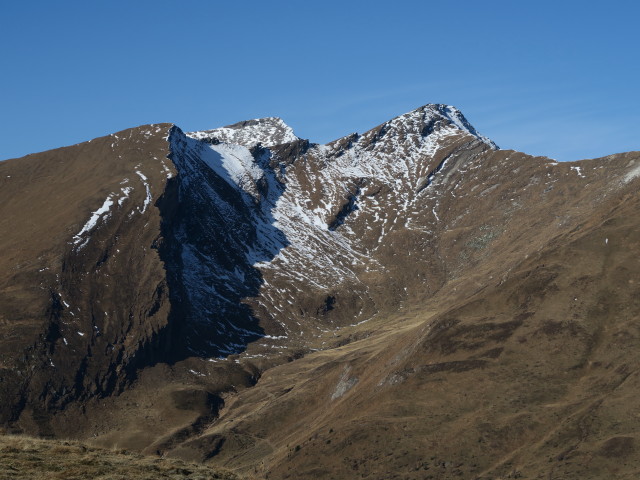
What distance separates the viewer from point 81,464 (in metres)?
29.6

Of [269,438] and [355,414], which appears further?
[269,438]

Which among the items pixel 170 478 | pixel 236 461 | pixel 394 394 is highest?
pixel 170 478

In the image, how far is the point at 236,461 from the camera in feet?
547

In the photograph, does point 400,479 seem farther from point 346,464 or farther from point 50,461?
point 50,461

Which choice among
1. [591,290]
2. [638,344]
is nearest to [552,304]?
[591,290]

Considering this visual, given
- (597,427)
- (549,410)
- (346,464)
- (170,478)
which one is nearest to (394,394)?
(346,464)

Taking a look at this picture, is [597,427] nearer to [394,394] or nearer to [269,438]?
[394,394]

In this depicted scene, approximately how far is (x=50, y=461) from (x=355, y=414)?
128317 millimetres

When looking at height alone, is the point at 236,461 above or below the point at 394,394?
below

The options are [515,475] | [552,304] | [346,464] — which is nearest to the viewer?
[515,475]

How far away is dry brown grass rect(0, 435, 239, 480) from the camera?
27797 millimetres

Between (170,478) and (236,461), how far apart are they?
142 metres

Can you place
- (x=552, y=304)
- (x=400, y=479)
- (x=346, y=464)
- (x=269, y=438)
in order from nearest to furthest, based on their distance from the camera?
(x=400, y=479)
(x=346, y=464)
(x=552, y=304)
(x=269, y=438)

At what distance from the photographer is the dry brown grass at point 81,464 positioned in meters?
27.8
